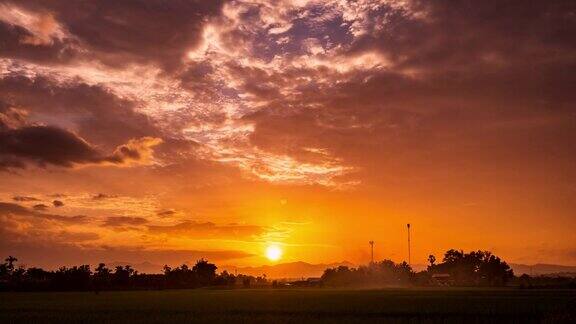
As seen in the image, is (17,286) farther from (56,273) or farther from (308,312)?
(308,312)

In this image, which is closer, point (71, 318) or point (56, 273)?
point (71, 318)

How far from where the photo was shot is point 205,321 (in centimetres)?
3161

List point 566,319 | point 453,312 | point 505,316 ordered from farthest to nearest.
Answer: point 453,312
point 505,316
point 566,319

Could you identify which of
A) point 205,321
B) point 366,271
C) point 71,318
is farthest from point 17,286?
point 366,271

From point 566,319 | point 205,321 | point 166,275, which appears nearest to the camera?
point 566,319

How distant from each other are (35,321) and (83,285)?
96.5m

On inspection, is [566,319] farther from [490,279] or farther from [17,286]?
[490,279]

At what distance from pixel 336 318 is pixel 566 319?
12926 millimetres

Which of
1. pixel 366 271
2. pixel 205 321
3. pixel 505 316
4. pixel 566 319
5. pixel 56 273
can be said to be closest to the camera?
pixel 566 319

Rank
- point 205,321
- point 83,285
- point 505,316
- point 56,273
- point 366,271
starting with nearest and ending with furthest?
1. point 205,321
2. point 505,316
3. point 83,285
4. point 56,273
5. point 366,271

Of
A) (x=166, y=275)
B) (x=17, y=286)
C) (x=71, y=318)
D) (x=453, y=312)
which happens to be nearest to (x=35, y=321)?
(x=71, y=318)

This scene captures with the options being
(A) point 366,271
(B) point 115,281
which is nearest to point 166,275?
Result: (B) point 115,281

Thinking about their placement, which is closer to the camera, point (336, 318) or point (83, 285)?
point (336, 318)

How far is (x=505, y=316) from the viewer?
114ft
